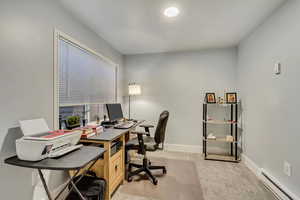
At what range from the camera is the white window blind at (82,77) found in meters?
1.86

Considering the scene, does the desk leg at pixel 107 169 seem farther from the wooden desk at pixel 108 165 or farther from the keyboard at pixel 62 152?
the keyboard at pixel 62 152

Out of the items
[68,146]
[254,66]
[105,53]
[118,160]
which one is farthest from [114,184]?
[254,66]

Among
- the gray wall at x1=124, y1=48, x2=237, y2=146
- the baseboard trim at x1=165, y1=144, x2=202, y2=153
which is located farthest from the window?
the baseboard trim at x1=165, y1=144, x2=202, y2=153

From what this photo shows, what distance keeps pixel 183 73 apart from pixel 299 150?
232 centimetres

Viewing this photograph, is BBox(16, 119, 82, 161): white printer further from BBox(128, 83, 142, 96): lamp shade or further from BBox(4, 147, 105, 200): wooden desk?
BBox(128, 83, 142, 96): lamp shade

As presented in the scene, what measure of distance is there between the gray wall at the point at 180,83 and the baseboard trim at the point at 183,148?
0.24ft

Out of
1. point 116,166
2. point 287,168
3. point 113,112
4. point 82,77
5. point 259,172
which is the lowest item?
Result: point 259,172

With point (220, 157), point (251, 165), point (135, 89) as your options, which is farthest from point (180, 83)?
point (251, 165)

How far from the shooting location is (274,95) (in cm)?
187

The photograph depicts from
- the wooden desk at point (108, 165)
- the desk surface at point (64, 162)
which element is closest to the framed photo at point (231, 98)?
the wooden desk at point (108, 165)

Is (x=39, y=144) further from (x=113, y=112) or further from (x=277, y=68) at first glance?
(x=277, y=68)

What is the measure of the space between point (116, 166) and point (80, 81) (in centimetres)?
139

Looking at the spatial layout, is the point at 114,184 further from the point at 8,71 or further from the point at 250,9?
the point at 250,9

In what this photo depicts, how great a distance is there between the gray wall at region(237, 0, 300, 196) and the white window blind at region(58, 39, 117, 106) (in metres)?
2.74
